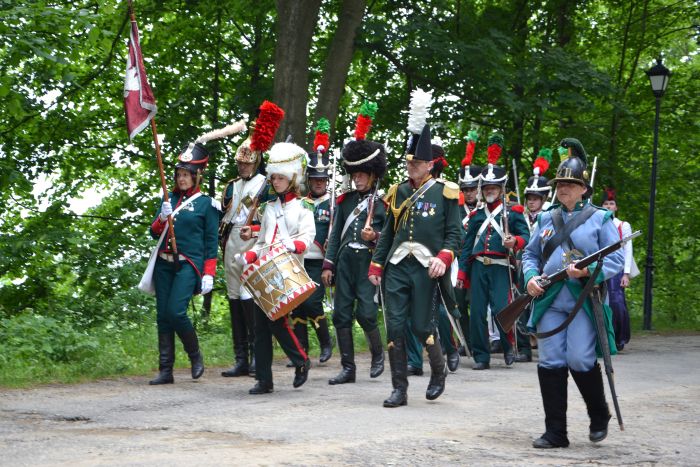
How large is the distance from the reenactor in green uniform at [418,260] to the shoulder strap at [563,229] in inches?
55.6

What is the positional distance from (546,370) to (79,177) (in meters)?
15.3

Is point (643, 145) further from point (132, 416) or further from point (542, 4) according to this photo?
point (132, 416)

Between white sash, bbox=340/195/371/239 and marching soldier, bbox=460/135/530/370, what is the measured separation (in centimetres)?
256

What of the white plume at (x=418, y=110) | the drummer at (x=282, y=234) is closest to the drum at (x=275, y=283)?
the drummer at (x=282, y=234)

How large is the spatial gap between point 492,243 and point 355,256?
292 centimetres

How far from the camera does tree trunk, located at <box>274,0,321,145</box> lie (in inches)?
663

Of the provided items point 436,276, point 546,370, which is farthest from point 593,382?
point 436,276

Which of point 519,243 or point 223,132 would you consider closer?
point 223,132

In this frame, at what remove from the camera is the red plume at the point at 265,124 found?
10.5 meters

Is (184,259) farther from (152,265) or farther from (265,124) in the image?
(265,124)

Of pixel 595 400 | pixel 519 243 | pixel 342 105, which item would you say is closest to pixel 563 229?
pixel 595 400

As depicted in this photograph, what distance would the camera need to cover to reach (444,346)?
12797 mm

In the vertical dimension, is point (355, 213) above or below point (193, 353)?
above

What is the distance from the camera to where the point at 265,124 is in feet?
34.6
